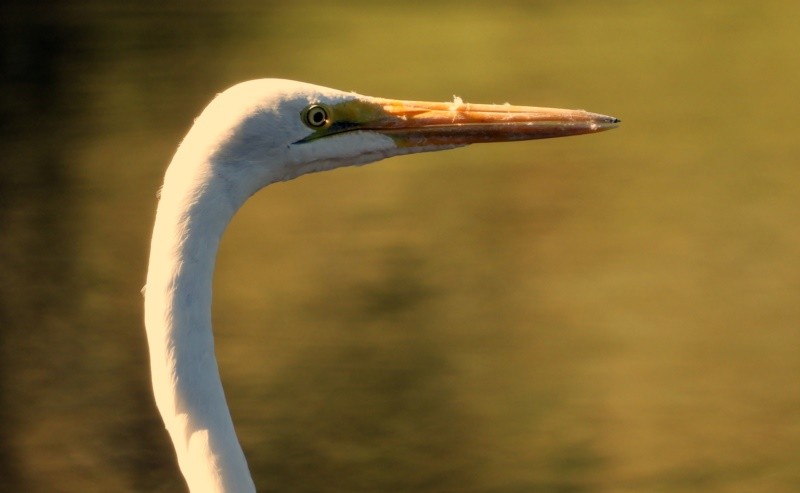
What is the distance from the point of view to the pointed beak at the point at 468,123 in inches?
68.2

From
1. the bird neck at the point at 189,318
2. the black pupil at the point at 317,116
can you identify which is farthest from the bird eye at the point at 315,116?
the bird neck at the point at 189,318

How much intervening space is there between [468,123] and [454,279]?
8.10 ft

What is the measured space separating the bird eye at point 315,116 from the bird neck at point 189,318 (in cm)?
18

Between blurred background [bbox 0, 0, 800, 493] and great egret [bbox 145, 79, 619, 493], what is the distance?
190 cm

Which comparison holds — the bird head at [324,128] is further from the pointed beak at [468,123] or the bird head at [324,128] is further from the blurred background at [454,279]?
→ the blurred background at [454,279]

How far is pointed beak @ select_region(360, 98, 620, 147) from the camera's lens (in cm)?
173

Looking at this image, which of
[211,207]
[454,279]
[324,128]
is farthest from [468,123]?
[454,279]

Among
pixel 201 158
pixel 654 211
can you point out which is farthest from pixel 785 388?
pixel 201 158

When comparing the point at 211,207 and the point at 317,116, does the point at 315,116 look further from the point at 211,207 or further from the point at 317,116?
the point at 211,207

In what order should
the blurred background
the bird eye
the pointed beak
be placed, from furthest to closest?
the blurred background → the pointed beak → the bird eye

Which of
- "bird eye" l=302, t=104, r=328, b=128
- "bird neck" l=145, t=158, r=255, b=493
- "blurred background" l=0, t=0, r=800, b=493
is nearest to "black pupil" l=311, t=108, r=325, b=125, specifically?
"bird eye" l=302, t=104, r=328, b=128

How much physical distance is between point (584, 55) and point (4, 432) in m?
3.62

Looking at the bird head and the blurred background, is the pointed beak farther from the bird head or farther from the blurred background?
the blurred background

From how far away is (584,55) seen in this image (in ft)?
19.9
